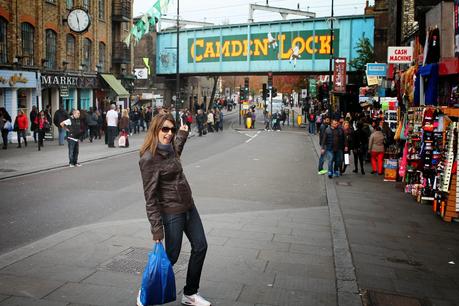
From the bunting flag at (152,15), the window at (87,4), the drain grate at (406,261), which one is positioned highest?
the window at (87,4)

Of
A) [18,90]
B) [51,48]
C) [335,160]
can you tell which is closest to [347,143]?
[335,160]

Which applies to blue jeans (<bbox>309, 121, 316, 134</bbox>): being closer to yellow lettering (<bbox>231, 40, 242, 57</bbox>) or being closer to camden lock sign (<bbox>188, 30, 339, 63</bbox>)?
camden lock sign (<bbox>188, 30, 339, 63</bbox>)

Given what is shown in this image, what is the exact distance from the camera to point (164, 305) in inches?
208

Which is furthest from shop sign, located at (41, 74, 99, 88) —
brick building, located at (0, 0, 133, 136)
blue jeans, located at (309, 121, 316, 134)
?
blue jeans, located at (309, 121, 316, 134)

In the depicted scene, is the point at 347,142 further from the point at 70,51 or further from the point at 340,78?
the point at 70,51

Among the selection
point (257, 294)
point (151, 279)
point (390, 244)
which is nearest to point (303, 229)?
point (390, 244)

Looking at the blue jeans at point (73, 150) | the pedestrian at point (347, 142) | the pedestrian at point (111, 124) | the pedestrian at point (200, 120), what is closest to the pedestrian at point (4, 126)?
the pedestrian at point (111, 124)

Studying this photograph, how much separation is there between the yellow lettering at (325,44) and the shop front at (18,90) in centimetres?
2099

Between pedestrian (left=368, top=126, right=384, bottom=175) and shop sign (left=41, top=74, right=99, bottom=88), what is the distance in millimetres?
18601

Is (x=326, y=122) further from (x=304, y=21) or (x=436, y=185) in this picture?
(x=304, y=21)

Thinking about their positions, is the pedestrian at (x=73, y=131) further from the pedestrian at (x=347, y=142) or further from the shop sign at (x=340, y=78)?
the shop sign at (x=340, y=78)

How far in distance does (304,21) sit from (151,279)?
3734cm

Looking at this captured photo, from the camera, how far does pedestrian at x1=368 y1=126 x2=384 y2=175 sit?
1641 cm

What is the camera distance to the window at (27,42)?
2678cm
